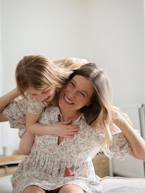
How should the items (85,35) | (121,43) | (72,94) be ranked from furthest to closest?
1. (85,35)
2. (121,43)
3. (72,94)

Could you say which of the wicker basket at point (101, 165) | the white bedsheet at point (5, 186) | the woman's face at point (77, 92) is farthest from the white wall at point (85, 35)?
the woman's face at point (77, 92)

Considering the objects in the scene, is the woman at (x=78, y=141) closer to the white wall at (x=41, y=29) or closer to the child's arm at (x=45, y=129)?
the child's arm at (x=45, y=129)

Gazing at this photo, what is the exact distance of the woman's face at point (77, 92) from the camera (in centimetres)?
124

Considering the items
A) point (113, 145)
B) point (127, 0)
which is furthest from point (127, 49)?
point (113, 145)

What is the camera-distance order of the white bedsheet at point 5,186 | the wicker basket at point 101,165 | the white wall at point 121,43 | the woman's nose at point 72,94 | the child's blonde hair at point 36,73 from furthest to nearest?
the white wall at point 121,43
the wicker basket at point 101,165
the white bedsheet at point 5,186
the woman's nose at point 72,94
the child's blonde hair at point 36,73

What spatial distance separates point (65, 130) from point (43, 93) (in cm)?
17

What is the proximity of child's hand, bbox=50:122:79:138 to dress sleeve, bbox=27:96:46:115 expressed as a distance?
0.27ft

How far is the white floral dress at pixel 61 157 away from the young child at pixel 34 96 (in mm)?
36

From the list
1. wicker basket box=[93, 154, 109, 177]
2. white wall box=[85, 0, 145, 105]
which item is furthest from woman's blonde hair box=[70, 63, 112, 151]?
white wall box=[85, 0, 145, 105]

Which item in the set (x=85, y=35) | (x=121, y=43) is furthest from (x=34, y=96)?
(x=85, y=35)

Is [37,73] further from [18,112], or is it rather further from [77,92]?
[18,112]

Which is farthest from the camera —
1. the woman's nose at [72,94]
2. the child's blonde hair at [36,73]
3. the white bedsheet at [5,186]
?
the white bedsheet at [5,186]

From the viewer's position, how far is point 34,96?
4.00 feet

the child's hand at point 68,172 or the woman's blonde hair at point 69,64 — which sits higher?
the woman's blonde hair at point 69,64
